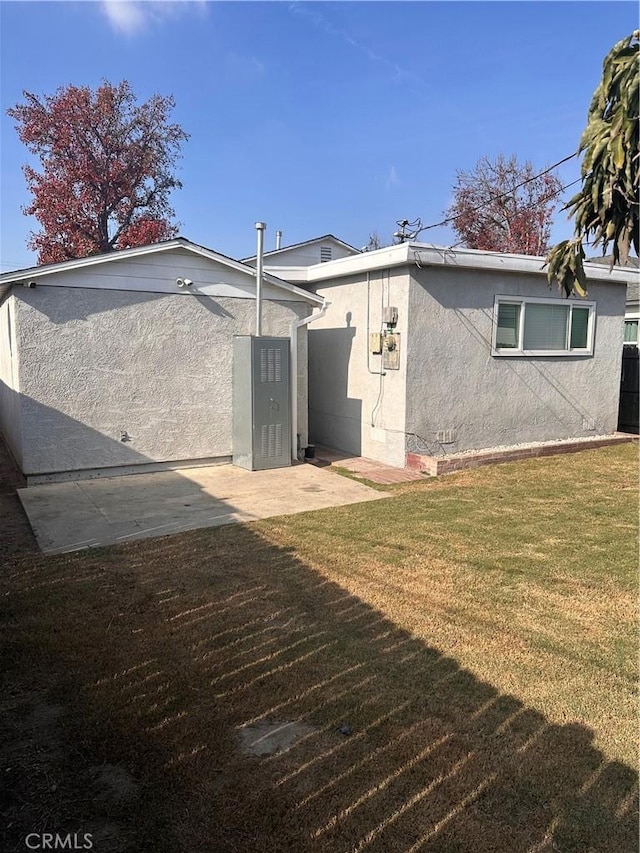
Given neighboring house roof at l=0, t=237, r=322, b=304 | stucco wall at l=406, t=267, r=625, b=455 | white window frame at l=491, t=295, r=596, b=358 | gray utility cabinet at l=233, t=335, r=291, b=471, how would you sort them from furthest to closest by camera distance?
white window frame at l=491, t=295, r=596, b=358
stucco wall at l=406, t=267, r=625, b=455
gray utility cabinet at l=233, t=335, r=291, b=471
neighboring house roof at l=0, t=237, r=322, b=304

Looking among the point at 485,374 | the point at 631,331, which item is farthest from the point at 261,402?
the point at 631,331

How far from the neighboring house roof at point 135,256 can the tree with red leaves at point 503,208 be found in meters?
19.4

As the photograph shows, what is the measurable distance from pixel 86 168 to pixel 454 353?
18802mm

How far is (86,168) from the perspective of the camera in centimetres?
2167

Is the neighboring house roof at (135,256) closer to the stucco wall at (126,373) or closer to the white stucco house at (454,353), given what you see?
the stucco wall at (126,373)

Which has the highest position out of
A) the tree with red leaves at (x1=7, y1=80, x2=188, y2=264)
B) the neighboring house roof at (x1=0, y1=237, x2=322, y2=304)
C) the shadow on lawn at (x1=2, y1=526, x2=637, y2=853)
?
the tree with red leaves at (x1=7, y1=80, x2=188, y2=264)

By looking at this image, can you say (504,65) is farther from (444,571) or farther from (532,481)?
(444,571)

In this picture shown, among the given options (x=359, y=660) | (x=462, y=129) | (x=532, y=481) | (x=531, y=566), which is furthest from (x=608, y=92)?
(x=462, y=129)

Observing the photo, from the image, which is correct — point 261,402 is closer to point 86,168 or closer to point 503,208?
point 86,168

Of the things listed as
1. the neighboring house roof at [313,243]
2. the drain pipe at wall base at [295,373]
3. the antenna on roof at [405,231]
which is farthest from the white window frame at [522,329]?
the neighboring house roof at [313,243]

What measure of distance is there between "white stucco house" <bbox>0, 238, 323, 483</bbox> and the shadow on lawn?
4.09m

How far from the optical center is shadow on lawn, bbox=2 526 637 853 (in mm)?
2205

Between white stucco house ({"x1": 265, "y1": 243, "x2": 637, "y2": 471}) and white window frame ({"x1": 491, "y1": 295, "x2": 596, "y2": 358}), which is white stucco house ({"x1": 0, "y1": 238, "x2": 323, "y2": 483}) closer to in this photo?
white stucco house ({"x1": 265, "y1": 243, "x2": 637, "y2": 471})

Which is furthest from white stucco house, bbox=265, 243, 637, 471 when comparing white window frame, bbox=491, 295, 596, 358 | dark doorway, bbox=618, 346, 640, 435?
dark doorway, bbox=618, 346, 640, 435
